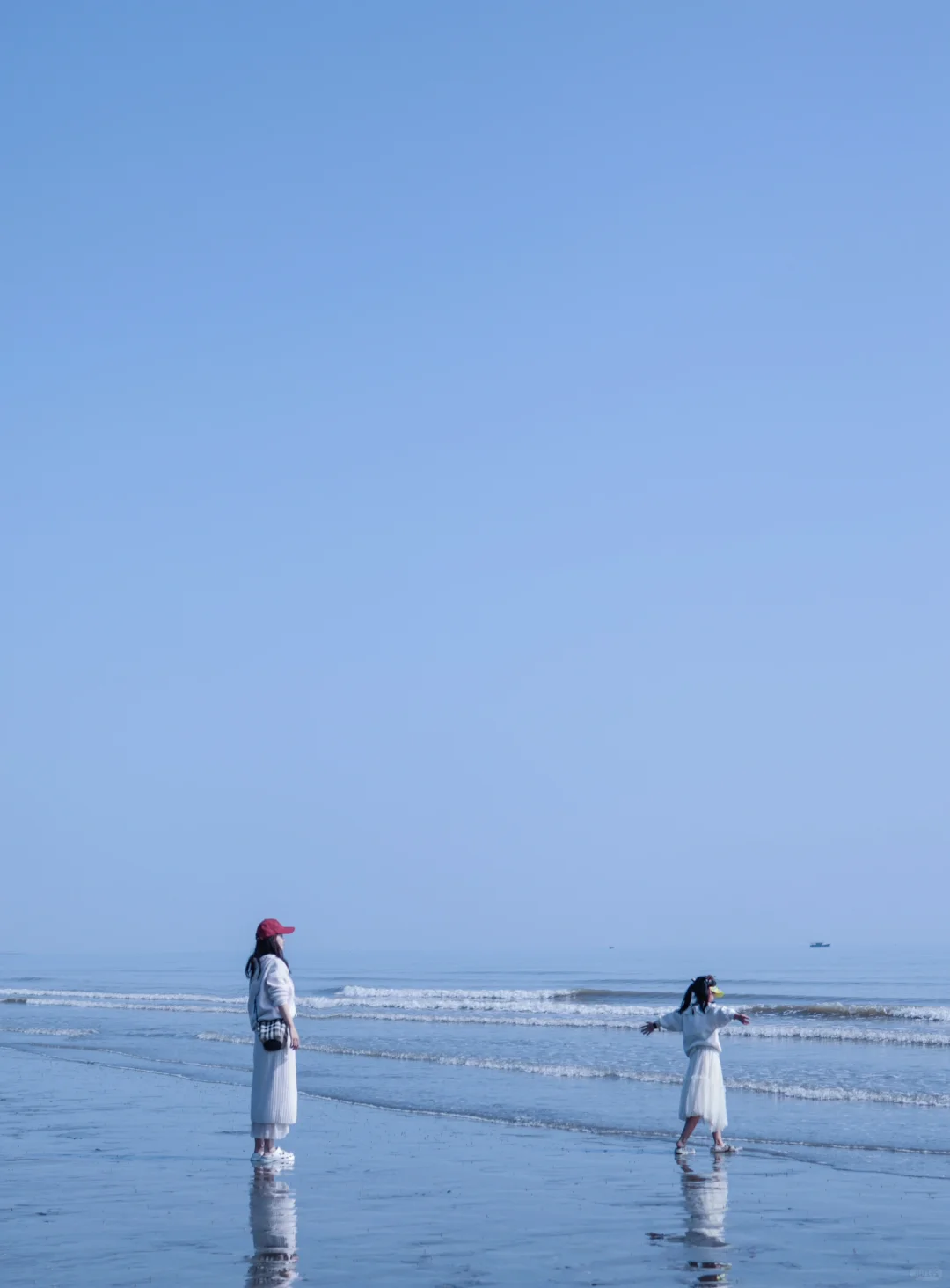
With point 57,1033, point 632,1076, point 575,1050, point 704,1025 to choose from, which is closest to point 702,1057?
point 704,1025

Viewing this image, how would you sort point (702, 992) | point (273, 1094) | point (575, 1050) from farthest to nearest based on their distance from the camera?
1. point (575, 1050)
2. point (702, 992)
3. point (273, 1094)

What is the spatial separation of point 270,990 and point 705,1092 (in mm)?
4437

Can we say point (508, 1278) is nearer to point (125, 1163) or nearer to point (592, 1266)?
point (592, 1266)

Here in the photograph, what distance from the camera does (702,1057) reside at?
12.6 meters

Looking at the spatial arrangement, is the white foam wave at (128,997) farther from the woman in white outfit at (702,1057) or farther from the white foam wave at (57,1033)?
the woman in white outfit at (702,1057)

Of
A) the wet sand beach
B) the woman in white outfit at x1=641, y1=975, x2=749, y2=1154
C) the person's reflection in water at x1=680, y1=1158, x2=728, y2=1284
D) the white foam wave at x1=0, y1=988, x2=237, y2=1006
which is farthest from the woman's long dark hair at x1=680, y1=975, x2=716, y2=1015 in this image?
the white foam wave at x1=0, y1=988, x2=237, y2=1006

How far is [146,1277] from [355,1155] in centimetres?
497

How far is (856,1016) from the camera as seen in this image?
31.9 meters

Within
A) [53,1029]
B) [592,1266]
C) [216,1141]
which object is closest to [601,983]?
[53,1029]

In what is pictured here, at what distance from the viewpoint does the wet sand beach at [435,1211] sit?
732cm

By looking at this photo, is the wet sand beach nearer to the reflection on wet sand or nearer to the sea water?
the reflection on wet sand

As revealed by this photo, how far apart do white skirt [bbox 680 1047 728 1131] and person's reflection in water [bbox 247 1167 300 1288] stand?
4.03m

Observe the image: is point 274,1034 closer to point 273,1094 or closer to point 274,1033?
point 274,1033

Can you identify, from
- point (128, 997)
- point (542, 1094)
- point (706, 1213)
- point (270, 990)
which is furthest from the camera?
point (128, 997)
